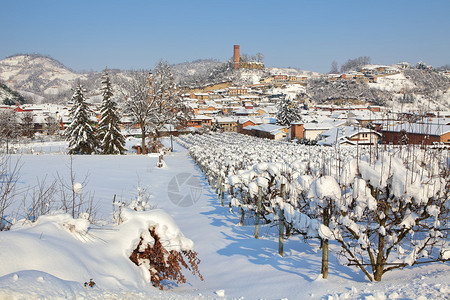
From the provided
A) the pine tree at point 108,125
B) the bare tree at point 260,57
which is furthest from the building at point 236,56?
the pine tree at point 108,125

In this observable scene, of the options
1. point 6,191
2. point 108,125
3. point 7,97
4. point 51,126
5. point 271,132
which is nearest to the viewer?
point 6,191

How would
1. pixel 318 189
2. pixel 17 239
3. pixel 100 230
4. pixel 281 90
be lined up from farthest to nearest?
pixel 281 90, pixel 100 230, pixel 318 189, pixel 17 239

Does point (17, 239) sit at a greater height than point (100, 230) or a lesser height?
greater

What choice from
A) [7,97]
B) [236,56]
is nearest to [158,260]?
Answer: [7,97]

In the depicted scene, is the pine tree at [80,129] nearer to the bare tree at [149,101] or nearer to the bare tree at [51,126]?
the bare tree at [149,101]

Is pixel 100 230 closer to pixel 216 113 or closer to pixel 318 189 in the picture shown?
pixel 318 189

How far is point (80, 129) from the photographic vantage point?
25.3 metres

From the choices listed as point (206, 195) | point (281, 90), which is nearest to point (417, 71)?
point (281, 90)

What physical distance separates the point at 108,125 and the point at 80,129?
2.14 meters

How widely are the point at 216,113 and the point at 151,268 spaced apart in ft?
296

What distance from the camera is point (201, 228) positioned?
23.6 ft

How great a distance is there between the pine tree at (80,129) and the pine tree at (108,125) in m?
0.92

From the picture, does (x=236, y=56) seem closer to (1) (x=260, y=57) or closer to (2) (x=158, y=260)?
(1) (x=260, y=57)

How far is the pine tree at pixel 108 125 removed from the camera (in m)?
26.2
